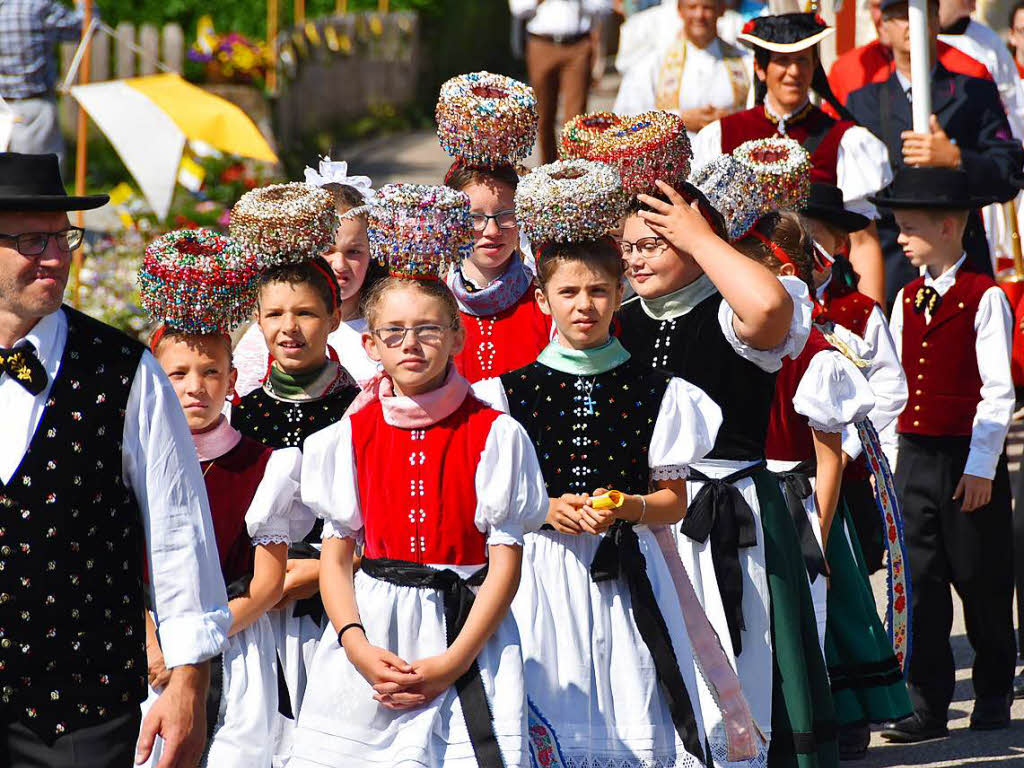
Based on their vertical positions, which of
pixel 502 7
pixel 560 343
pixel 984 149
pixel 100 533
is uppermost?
pixel 502 7

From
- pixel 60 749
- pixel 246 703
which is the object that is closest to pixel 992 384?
pixel 246 703

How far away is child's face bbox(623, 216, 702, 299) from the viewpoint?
5.01 meters

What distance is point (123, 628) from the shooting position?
3.73 m

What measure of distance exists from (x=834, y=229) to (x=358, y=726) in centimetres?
314

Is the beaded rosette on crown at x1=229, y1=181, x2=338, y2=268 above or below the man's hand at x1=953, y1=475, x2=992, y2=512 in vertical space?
above

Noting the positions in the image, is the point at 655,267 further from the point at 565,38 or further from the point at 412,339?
the point at 565,38

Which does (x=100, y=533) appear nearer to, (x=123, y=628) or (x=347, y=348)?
(x=123, y=628)

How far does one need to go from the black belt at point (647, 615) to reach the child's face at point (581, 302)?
18.2 inches

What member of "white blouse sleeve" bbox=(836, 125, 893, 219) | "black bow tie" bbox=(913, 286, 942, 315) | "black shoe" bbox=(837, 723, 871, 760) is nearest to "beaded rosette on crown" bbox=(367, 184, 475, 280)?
"black shoe" bbox=(837, 723, 871, 760)

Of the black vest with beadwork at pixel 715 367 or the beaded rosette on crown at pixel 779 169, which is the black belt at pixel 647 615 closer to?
the black vest with beadwork at pixel 715 367

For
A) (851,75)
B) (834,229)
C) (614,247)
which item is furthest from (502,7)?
(614,247)

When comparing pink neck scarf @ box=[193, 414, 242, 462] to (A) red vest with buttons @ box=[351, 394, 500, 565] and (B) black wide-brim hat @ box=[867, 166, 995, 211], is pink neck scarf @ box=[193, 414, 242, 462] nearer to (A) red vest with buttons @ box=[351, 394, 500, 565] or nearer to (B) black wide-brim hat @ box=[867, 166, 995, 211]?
(A) red vest with buttons @ box=[351, 394, 500, 565]

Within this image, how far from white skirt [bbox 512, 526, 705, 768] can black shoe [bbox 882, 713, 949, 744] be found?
6.85ft

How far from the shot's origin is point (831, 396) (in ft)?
17.9
